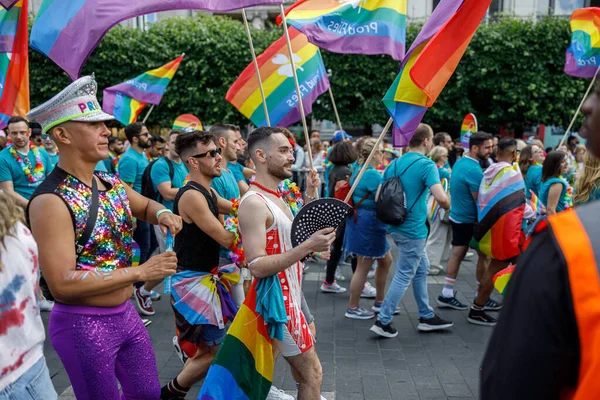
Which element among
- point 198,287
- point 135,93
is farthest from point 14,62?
point 135,93

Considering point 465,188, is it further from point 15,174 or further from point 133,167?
point 15,174

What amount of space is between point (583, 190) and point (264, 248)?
95.9 inches

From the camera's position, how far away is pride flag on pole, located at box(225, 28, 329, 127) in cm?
633

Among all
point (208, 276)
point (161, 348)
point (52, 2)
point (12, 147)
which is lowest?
point (161, 348)

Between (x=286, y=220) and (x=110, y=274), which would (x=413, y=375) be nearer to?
(x=286, y=220)

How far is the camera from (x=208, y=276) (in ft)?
12.5

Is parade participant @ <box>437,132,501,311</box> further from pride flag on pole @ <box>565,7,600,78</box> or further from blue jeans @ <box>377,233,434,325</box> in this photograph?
pride flag on pole @ <box>565,7,600,78</box>

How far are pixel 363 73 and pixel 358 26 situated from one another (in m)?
13.8

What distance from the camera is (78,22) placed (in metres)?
3.47

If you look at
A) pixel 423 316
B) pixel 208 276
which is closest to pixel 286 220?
pixel 208 276

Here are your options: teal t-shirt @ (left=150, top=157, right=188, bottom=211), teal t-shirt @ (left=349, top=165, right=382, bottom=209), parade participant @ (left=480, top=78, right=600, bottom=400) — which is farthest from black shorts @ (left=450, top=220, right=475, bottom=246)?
parade participant @ (left=480, top=78, right=600, bottom=400)

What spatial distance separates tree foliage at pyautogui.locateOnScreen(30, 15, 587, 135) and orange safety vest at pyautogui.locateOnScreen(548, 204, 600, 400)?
58.8 ft

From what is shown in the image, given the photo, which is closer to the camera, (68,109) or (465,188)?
(68,109)

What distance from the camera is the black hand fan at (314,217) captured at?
9.70 feet
